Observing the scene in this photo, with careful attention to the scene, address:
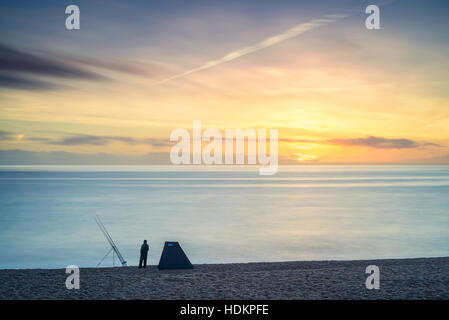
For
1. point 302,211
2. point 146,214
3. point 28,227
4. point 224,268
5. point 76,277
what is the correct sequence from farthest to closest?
point 302,211 → point 146,214 → point 28,227 → point 224,268 → point 76,277

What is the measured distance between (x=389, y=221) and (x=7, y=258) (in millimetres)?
50519

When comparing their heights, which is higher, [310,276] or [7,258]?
[310,276]

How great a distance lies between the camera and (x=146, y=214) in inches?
2773

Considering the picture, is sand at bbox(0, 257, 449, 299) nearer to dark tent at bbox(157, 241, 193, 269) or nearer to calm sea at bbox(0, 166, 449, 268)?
dark tent at bbox(157, 241, 193, 269)

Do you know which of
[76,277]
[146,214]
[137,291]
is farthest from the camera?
[146,214]

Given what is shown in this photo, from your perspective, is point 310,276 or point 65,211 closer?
point 310,276

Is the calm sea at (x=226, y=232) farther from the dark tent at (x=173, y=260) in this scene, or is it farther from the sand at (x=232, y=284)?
the sand at (x=232, y=284)

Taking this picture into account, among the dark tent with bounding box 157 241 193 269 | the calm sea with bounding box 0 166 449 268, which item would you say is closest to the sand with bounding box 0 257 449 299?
the dark tent with bounding box 157 241 193 269

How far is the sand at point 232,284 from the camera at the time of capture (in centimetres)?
1405

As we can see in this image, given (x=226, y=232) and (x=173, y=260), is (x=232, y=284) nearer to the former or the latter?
(x=173, y=260)

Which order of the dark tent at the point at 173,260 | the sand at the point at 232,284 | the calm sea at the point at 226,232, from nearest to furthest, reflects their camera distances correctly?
the sand at the point at 232,284, the dark tent at the point at 173,260, the calm sea at the point at 226,232

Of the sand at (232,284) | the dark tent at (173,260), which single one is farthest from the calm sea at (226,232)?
the sand at (232,284)

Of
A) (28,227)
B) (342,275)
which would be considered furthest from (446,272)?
(28,227)

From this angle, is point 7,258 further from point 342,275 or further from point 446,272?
point 446,272
